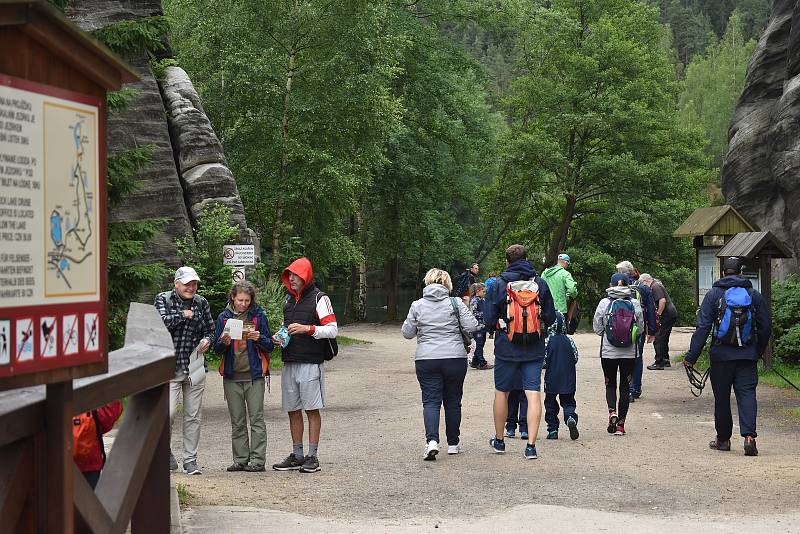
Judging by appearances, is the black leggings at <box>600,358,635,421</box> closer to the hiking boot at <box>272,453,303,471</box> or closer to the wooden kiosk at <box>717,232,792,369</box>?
the hiking boot at <box>272,453,303,471</box>

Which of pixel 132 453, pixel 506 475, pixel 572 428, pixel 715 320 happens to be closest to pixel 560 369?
pixel 572 428

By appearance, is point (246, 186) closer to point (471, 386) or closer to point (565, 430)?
point (471, 386)

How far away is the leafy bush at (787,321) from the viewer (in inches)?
719

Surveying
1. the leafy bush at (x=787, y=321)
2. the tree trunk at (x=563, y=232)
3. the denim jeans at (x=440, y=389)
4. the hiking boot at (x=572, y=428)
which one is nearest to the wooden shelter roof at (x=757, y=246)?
the leafy bush at (x=787, y=321)

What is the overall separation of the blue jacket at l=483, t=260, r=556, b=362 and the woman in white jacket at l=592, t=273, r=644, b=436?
1.52 metres

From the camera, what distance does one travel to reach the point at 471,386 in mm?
Result: 17734

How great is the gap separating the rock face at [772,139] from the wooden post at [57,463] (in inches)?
829

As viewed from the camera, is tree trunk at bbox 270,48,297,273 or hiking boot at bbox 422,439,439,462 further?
tree trunk at bbox 270,48,297,273

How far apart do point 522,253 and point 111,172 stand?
177 inches

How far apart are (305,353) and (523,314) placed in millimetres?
2202

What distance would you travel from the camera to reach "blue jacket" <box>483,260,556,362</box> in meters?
Result: 10.8

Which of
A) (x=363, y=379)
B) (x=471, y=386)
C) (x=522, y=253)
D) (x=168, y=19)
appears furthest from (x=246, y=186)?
(x=522, y=253)

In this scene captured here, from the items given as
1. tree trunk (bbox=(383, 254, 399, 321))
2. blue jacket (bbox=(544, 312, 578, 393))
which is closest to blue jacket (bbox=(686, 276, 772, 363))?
blue jacket (bbox=(544, 312, 578, 393))

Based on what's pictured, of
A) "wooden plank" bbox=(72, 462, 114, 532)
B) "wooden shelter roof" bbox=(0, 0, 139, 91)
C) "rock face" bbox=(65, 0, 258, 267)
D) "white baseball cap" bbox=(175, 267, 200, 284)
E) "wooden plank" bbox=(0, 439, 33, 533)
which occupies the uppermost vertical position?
"rock face" bbox=(65, 0, 258, 267)
